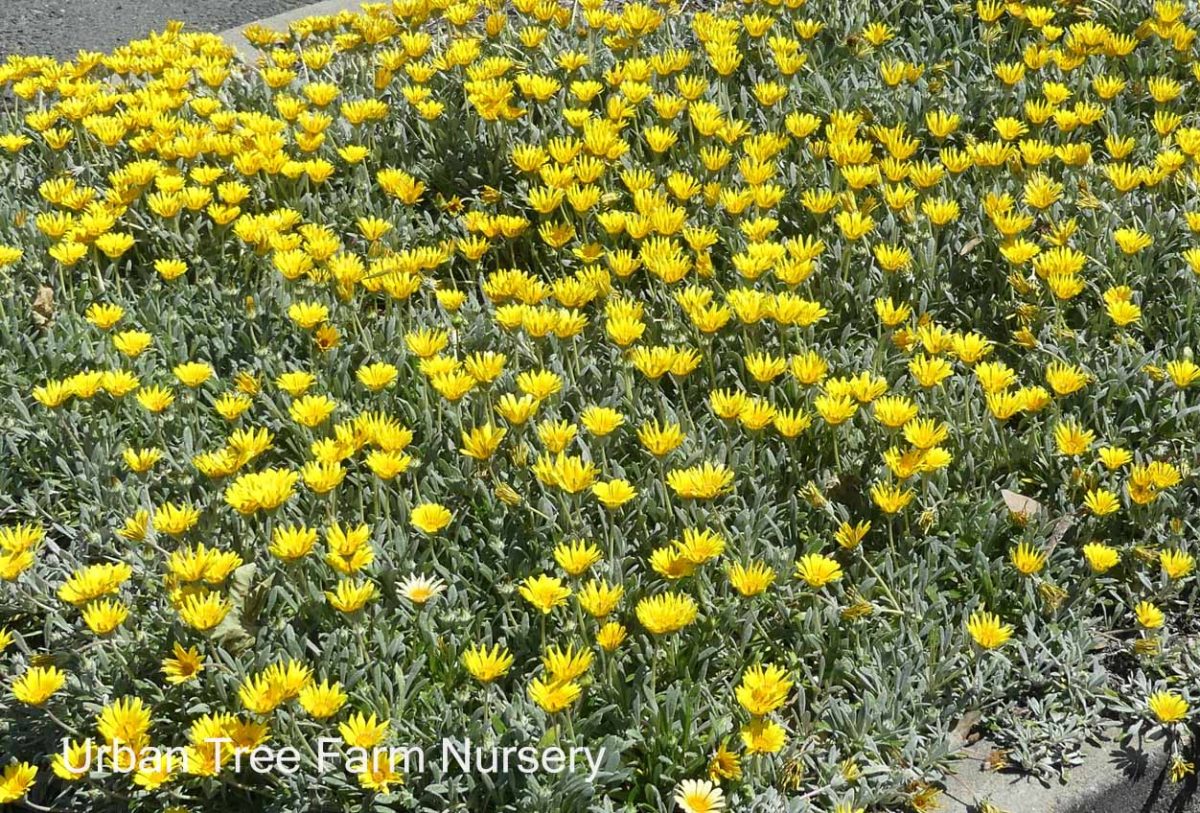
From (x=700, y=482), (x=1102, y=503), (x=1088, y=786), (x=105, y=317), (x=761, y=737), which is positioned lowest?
(x=1088, y=786)

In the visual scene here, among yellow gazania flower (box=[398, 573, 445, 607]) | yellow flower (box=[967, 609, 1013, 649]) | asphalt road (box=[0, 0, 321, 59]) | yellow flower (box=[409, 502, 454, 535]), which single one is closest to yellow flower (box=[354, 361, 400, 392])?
yellow flower (box=[409, 502, 454, 535])

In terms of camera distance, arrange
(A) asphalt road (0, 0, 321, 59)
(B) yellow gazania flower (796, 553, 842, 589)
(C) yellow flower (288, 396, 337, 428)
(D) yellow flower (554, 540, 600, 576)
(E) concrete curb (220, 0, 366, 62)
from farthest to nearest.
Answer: (A) asphalt road (0, 0, 321, 59)
(E) concrete curb (220, 0, 366, 62)
(C) yellow flower (288, 396, 337, 428)
(B) yellow gazania flower (796, 553, 842, 589)
(D) yellow flower (554, 540, 600, 576)

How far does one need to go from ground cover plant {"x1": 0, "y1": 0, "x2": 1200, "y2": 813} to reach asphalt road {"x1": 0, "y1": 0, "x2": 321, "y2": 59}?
2.43m

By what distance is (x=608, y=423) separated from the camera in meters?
2.74

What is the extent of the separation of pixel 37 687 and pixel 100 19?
5.67 m

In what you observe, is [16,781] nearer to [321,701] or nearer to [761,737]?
[321,701]

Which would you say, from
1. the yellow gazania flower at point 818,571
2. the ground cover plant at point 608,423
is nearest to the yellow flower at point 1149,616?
the ground cover plant at point 608,423

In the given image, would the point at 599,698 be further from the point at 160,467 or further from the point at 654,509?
the point at 160,467

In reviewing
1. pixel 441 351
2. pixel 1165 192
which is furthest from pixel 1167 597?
pixel 441 351

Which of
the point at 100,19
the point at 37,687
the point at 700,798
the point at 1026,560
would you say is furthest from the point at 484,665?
the point at 100,19

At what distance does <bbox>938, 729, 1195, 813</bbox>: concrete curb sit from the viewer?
237 cm

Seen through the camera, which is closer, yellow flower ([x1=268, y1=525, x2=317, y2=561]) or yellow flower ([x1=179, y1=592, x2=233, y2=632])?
yellow flower ([x1=179, y1=592, x2=233, y2=632])

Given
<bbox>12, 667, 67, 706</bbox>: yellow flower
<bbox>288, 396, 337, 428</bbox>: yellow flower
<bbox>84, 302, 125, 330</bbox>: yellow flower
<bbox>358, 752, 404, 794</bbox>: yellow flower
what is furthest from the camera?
<bbox>84, 302, 125, 330</bbox>: yellow flower

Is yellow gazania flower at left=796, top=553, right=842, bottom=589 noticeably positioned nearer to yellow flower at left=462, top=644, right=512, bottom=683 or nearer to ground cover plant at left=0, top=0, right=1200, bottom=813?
ground cover plant at left=0, top=0, right=1200, bottom=813
